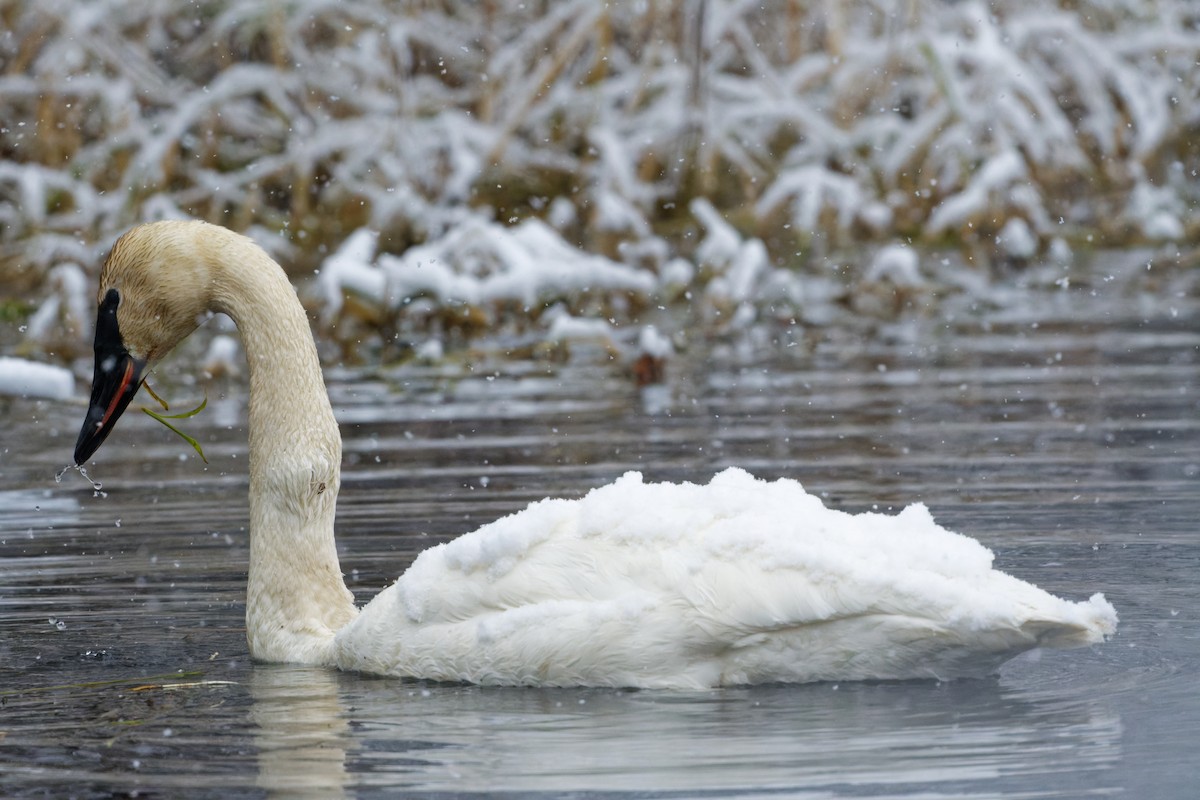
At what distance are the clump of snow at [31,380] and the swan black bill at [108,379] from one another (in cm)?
381

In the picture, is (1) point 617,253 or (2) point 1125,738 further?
(1) point 617,253

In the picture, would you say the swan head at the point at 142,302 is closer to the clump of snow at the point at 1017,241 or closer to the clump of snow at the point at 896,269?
the clump of snow at the point at 896,269

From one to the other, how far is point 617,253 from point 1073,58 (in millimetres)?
5734

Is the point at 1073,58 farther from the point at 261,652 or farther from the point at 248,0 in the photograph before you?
the point at 261,652

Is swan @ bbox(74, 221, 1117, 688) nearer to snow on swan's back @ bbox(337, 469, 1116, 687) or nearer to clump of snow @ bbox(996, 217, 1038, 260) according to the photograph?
snow on swan's back @ bbox(337, 469, 1116, 687)

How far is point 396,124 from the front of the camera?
57.6 ft

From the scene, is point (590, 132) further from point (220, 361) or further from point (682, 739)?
point (682, 739)

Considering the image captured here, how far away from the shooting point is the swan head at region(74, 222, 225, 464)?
6.13 m

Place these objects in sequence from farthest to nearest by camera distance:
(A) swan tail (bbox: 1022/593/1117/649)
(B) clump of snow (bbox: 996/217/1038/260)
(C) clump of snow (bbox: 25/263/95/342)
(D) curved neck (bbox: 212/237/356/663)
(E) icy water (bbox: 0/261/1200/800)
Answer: (B) clump of snow (bbox: 996/217/1038/260) < (C) clump of snow (bbox: 25/263/95/342) < (D) curved neck (bbox: 212/237/356/663) < (A) swan tail (bbox: 1022/593/1117/649) < (E) icy water (bbox: 0/261/1200/800)

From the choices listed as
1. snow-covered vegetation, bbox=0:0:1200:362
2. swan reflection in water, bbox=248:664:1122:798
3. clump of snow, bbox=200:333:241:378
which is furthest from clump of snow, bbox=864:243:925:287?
swan reflection in water, bbox=248:664:1122:798

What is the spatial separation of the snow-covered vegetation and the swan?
10.0 metres

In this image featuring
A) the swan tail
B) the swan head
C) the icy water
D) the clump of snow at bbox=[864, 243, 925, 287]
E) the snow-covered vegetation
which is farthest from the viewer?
the snow-covered vegetation

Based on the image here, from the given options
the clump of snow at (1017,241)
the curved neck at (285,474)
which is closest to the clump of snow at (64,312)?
the clump of snow at (1017,241)

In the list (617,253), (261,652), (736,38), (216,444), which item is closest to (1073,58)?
(736,38)
